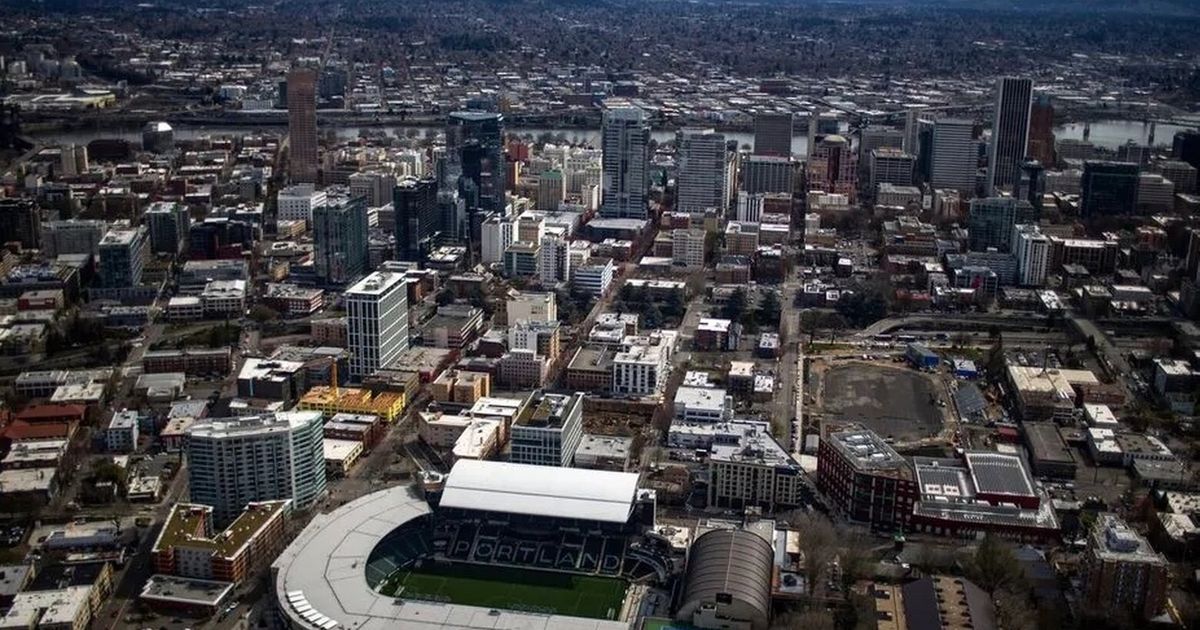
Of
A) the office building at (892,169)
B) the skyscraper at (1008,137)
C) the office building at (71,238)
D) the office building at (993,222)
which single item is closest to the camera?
the office building at (71,238)

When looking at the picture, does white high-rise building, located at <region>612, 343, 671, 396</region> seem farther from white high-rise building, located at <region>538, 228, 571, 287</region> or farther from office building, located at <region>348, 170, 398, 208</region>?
office building, located at <region>348, 170, 398, 208</region>

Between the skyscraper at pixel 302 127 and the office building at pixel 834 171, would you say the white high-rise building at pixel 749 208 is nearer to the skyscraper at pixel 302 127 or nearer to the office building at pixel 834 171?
the office building at pixel 834 171

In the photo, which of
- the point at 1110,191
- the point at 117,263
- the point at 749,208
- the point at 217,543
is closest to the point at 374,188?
the point at 117,263

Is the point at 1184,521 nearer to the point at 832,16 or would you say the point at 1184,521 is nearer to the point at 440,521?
the point at 440,521

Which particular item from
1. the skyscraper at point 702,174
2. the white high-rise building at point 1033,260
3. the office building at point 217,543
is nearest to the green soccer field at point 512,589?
the office building at point 217,543

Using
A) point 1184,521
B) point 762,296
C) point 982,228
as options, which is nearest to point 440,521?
point 1184,521

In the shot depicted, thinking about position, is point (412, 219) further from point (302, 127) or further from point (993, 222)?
point (993, 222)
